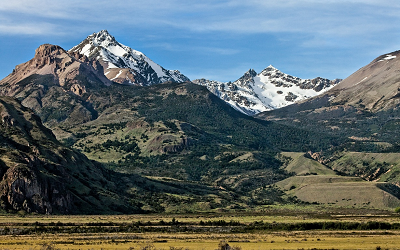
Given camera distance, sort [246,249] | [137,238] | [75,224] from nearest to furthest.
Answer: [246,249] < [137,238] < [75,224]

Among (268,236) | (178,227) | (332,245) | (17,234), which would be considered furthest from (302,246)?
(17,234)

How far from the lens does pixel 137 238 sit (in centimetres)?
12788

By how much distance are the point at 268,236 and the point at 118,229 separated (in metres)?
39.8

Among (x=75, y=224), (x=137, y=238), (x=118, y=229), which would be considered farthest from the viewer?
(x=75, y=224)

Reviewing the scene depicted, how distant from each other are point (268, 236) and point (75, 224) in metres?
58.6

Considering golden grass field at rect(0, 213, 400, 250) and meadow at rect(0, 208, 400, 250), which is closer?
golden grass field at rect(0, 213, 400, 250)

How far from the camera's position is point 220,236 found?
133000mm

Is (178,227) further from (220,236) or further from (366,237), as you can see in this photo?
(366,237)

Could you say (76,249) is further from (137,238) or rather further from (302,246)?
(302,246)

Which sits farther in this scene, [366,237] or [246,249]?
[366,237]

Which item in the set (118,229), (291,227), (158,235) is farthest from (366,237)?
(118,229)

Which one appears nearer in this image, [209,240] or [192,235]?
[209,240]

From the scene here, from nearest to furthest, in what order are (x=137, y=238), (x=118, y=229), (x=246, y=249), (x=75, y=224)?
(x=246, y=249)
(x=137, y=238)
(x=118, y=229)
(x=75, y=224)

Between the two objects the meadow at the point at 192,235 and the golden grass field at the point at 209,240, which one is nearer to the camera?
the golden grass field at the point at 209,240
